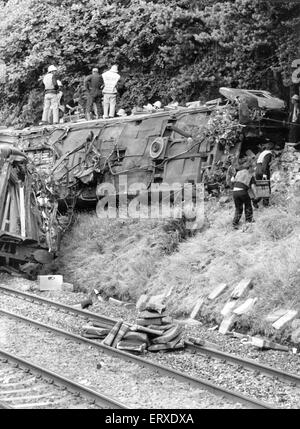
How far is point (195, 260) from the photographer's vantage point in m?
13.3

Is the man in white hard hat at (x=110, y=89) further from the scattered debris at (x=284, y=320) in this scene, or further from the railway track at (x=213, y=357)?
the scattered debris at (x=284, y=320)

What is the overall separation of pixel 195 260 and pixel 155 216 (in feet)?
8.27

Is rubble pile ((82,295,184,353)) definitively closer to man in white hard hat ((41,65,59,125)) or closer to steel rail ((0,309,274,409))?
steel rail ((0,309,274,409))

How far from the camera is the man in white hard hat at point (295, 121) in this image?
1529 cm

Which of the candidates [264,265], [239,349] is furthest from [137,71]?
[239,349]

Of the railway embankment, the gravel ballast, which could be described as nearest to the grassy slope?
the railway embankment

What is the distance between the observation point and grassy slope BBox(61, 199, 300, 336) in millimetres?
11469

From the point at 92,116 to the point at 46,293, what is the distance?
6.68 meters

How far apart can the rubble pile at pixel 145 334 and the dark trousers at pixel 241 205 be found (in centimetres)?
323

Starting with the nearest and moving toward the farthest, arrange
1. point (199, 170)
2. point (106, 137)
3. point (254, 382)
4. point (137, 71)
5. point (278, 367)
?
point (254, 382) → point (278, 367) → point (199, 170) → point (106, 137) → point (137, 71)

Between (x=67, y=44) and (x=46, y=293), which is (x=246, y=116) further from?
(x=67, y=44)

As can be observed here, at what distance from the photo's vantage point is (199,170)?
15703 mm

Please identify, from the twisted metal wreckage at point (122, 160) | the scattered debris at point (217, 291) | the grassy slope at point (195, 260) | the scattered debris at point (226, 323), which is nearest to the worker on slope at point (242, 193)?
the grassy slope at point (195, 260)

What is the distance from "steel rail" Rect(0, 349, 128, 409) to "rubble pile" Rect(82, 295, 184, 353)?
58.1 inches
